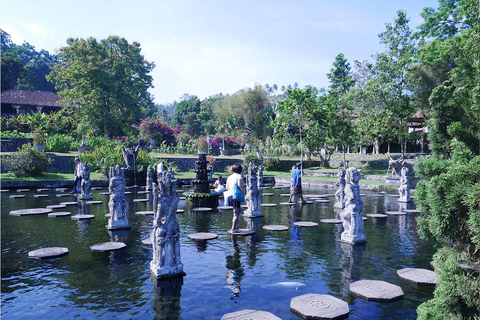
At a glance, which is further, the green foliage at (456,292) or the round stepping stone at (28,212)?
the round stepping stone at (28,212)

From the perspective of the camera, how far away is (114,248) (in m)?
8.05

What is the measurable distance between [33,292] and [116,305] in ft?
5.59

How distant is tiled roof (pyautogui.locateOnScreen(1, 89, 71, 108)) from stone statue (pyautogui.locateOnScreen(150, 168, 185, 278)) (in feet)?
159

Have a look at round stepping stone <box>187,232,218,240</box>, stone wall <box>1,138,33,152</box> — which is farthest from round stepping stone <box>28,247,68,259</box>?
stone wall <box>1,138,33,152</box>

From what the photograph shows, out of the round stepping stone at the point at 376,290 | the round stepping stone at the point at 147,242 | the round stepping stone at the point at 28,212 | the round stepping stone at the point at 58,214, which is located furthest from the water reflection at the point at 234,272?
the round stepping stone at the point at 28,212

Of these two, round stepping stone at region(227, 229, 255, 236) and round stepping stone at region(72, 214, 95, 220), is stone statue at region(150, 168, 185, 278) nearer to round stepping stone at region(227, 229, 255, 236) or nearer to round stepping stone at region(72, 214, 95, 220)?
round stepping stone at region(227, 229, 255, 236)

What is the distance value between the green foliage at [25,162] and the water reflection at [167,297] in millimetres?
22153

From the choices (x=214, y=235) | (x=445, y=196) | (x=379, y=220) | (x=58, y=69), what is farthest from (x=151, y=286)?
(x=58, y=69)

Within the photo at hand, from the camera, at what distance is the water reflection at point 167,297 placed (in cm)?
486

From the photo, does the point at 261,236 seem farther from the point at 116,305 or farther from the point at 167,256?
the point at 116,305

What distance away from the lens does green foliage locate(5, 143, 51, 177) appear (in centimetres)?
2341

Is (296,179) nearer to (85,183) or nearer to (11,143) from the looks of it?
(85,183)

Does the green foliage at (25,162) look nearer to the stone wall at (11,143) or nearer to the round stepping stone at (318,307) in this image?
the stone wall at (11,143)

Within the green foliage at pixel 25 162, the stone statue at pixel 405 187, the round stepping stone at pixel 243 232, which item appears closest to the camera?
the round stepping stone at pixel 243 232
